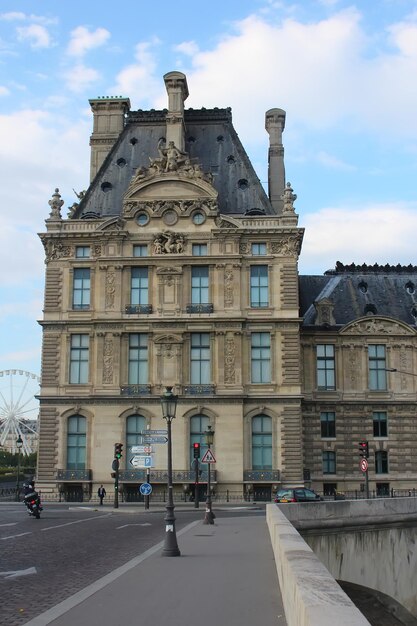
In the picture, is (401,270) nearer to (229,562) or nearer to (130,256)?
(130,256)

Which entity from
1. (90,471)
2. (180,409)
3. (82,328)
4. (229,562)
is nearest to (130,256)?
(82,328)

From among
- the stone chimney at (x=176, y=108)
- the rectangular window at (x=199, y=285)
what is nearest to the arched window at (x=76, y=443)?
the rectangular window at (x=199, y=285)

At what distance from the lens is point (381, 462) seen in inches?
2238

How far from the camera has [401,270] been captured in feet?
208

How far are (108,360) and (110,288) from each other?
4.66 meters

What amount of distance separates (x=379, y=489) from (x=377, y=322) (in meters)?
11.3

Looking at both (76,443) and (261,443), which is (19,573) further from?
(76,443)

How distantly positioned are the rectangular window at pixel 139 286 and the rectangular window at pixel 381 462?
Result: 18.9 meters

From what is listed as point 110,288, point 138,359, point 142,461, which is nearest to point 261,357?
point 138,359

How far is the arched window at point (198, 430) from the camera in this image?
5225 cm

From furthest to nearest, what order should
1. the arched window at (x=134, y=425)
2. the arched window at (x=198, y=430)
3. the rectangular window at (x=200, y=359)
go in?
the rectangular window at (x=200, y=359) → the arched window at (x=134, y=425) → the arched window at (x=198, y=430)

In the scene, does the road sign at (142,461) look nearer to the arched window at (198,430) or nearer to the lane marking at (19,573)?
the arched window at (198,430)

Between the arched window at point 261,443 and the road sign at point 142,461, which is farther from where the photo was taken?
the arched window at point 261,443

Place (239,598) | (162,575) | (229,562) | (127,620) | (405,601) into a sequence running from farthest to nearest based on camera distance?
(405,601), (229,562), (162,575), (239,598), (127,620)
